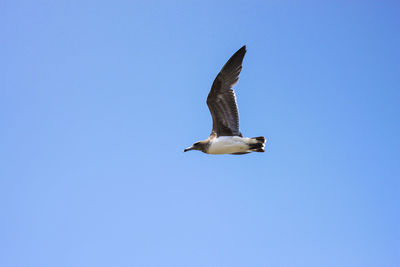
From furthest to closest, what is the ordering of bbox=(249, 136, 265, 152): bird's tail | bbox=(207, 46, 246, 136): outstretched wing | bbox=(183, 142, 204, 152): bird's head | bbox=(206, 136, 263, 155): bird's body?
bbox=(183, 142, 204, 152): bird's head < bbox=(207, 46, 246, 136): outstretched wing < bbox=(206, 136, 263, 155): bird's body < bbox=(249, 136, 265, 152): bird's tail

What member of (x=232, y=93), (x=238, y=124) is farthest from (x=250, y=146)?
(x=232, y=93)

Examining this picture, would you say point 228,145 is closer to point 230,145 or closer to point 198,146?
point 230,145

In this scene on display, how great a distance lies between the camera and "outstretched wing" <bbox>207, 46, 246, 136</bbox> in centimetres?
1134

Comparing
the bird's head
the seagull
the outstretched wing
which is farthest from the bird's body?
the bird's head

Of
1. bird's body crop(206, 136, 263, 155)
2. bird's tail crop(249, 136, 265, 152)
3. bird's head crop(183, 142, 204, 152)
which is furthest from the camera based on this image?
bird's head crop(183, 142, 204, 152)

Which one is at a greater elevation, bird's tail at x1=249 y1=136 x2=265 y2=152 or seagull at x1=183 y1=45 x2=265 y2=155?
seagull at x1=183 y1=45 x2=265 y2=155

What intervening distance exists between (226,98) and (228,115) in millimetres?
484

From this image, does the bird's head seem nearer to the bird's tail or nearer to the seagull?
the seagull

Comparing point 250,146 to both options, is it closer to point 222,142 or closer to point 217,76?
point 222,142

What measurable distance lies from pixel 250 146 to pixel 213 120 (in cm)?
128

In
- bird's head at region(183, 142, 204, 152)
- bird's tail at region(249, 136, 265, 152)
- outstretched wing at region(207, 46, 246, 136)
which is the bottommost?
bird's tail at region(249, 136, 265, 152)

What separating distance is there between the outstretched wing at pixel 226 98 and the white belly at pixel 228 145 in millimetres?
216

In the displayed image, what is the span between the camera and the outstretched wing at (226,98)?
1134cm

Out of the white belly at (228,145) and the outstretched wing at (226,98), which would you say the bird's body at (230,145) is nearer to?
the white belly at (228,145)
